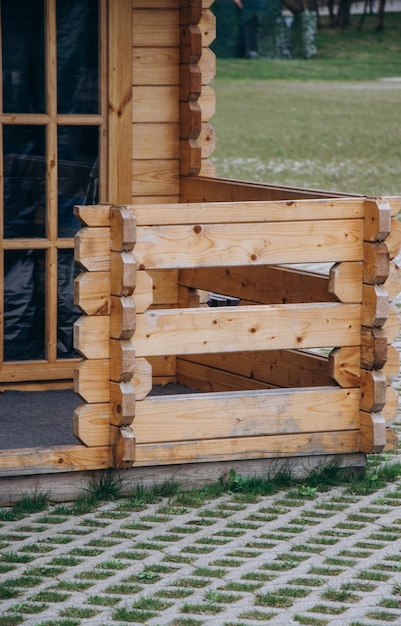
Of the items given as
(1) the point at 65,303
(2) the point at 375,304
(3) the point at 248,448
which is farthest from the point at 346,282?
(1) the point at 65,303

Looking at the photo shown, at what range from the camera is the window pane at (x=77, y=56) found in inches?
306

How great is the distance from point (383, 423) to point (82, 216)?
1655 millimetres

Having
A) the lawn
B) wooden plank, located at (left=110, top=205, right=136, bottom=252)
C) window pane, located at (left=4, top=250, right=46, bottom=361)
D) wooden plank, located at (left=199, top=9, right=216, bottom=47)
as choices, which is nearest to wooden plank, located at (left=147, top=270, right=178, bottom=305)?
window pane, located at (left=4, top=250, right=46, bottom=361)

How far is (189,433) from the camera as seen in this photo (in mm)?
6309

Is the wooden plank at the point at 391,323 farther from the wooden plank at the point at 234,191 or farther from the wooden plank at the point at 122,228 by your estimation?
the wooden plank at the point at 122,228

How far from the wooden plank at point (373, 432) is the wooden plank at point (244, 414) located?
6cm

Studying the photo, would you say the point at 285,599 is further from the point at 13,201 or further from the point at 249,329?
the point at 13,201

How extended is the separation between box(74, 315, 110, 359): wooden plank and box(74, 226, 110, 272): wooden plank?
0.69 ft

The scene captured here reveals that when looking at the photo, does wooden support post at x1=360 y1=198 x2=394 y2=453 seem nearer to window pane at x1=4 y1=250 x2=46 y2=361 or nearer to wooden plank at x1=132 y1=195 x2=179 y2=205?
wooden plank at x1=132 y1=195 x2=179 y2=205

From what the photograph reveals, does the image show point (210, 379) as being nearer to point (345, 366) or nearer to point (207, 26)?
point (345, 366)

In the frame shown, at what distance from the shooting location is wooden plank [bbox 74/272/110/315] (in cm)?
605

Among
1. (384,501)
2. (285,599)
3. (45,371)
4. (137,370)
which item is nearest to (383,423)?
(384,501)

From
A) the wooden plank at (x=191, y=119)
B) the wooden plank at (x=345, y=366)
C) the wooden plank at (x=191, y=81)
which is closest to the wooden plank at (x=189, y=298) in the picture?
the wooden plank at (x=191, y=119)

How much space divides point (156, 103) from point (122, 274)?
89.1 inches
